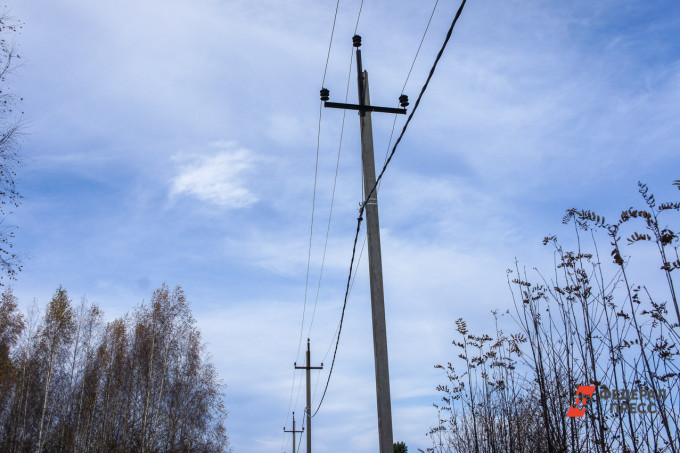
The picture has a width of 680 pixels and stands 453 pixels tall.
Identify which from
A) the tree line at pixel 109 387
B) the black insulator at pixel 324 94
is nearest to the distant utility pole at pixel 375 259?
the black insulator at pixel 324 94

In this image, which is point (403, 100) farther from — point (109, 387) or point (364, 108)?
point (109, 387)

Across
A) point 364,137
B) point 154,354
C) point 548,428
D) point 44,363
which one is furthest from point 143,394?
point 548,428

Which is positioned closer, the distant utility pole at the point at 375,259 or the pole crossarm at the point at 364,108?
the distant utility pole at the point at 375,259

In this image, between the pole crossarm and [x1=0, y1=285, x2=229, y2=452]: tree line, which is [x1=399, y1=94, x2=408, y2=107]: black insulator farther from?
[x1=0, y1=285, x2=229, y2=452]: tree line

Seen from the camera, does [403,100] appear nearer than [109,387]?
Yes

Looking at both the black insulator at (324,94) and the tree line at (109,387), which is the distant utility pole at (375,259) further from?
the tree line at (109,387)

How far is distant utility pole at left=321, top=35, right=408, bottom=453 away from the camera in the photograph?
5.56 meters

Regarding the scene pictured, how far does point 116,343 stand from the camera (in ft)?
97.3

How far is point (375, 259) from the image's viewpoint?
6.14 metres

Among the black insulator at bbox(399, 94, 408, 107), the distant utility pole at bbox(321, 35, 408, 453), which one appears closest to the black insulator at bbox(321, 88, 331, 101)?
the distant utility pole at bbox(321, 35, 408, 453)

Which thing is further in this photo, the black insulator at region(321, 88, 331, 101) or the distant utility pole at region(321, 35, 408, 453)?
the black insulator at region(321, 88, 331, 101)

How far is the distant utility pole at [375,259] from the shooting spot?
5.56 meters

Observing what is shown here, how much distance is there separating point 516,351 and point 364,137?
3469mm

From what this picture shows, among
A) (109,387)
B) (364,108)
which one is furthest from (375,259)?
(109,387)
